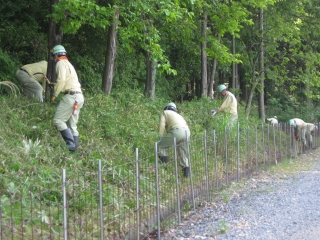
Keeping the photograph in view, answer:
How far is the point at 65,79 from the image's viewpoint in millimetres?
8328

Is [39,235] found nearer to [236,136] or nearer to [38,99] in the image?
[38,99]

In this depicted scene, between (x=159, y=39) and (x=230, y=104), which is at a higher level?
(x=159, y=39)

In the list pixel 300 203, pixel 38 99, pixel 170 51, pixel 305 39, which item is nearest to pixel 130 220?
pixel 300 203

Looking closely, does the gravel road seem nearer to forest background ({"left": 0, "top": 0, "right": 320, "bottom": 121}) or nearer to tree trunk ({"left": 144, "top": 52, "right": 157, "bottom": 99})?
forest background ({"left": 0, "top": 0, "right": 320, "bottom": 121})

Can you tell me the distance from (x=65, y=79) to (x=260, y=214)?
4.09 m

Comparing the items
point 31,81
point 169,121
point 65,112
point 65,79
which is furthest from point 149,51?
point 65,112

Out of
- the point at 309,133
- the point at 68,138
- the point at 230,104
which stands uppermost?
the point at 230,104

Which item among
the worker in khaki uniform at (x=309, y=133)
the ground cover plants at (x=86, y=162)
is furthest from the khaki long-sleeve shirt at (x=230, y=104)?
the worker in khaki uniform at (x=309, y=133)

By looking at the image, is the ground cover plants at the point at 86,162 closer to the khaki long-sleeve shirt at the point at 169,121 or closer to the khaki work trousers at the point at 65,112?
the khaki work trousers at the point at 65,112

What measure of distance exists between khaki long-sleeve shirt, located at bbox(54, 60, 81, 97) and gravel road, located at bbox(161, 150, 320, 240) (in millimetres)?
3015

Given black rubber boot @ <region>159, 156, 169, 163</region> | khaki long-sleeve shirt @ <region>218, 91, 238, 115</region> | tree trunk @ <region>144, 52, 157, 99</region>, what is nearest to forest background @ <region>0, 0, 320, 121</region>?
tree trunk @ <region>144, 52, 157, 99</region>

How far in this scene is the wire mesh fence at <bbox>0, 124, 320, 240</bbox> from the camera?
508 cm

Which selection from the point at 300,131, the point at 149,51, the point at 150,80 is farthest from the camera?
the point at 300,131

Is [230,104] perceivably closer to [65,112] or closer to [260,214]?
[260,214]
